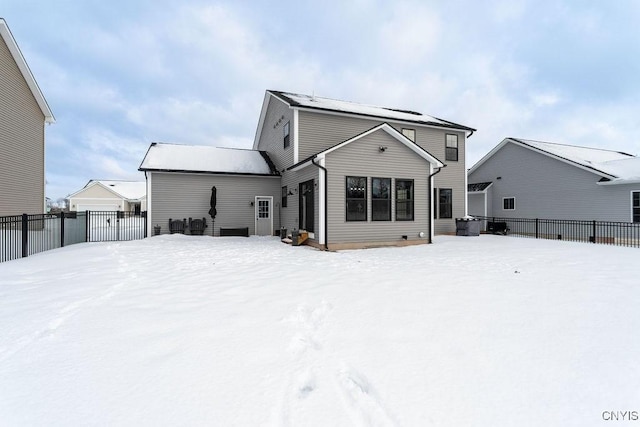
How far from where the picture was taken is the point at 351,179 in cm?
1155

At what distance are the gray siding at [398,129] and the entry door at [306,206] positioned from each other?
6.25 feet

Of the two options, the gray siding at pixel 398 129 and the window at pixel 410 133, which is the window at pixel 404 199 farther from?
the window at pixel 410 133

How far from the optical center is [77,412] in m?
2.16

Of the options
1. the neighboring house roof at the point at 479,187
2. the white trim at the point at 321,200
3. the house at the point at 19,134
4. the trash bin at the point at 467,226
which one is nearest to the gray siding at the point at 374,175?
the white trim at the point at 321,200

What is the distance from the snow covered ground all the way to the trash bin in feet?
31.3

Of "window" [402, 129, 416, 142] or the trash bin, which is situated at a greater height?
"window" [402, 129, 416, 142]

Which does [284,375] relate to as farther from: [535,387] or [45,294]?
[45,294]

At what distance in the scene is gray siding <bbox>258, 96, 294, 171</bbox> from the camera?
14.7 m

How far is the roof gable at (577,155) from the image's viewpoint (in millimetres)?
16269

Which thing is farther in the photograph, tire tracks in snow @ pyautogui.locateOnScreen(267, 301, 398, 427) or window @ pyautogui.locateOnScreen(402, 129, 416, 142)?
window @ pyautogui.locateOnScreen(402, 129, 416, 142)

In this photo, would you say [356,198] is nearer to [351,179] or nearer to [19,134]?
[351,179]

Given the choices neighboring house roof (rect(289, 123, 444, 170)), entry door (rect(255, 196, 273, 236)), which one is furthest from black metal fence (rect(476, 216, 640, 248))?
entry door (rect(255, 196, 273, 236))

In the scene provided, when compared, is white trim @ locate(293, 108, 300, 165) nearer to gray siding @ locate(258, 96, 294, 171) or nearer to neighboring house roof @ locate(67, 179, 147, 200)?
gray siding @ locate(258, 96, 294, 171)

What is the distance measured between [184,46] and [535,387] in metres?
23.6
